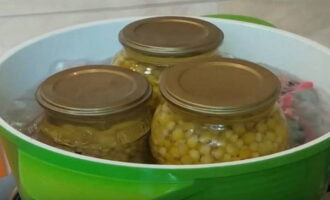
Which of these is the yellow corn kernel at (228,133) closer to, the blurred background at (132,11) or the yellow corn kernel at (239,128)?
the yellow corn kernel at (239,128)

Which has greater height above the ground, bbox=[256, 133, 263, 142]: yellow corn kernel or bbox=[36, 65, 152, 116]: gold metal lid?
bbox=[36, 65, 152, 116]: gold metal lid

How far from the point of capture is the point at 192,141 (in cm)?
48

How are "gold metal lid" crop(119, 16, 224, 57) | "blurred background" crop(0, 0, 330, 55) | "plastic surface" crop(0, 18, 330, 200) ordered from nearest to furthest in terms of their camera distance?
"plastic surface" crop(0, 18, 330, 200) < "gold metal lid" crop(119, 16, 224, 57) < "blurred background" crop(0, 0, 330, 55)

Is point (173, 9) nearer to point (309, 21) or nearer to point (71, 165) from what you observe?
point (309, 21)

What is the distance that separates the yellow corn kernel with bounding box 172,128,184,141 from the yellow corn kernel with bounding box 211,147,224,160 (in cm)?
3

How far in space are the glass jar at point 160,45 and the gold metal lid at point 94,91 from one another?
28mm

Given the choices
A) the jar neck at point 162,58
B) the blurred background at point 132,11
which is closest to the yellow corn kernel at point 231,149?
the jar neck at point 162,58

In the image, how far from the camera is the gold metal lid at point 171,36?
0.55 meters

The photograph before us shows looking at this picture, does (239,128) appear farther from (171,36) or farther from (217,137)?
(171,36)

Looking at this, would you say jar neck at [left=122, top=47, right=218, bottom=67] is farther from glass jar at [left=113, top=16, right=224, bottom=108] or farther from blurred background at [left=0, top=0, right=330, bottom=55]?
blurred background at [left=0, top=0, right=330, bottom=55]

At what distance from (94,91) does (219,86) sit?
97 millimetres


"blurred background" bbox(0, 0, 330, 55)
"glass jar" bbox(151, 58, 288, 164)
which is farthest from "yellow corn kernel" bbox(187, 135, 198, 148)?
"blurred background" bbox(0, 0, 330, 55)

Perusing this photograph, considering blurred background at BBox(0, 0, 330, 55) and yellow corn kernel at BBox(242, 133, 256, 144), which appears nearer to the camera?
yellow corn kernel at BBox(242, 133, 256, 144)

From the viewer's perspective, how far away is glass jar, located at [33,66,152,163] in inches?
19.1
